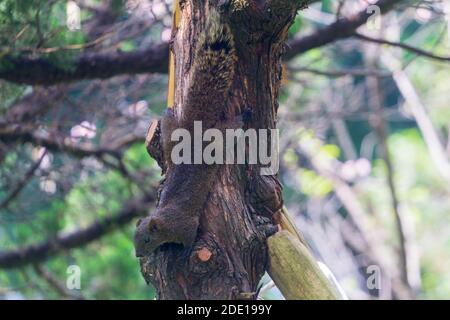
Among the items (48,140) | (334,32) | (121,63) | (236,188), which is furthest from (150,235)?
(48,140)

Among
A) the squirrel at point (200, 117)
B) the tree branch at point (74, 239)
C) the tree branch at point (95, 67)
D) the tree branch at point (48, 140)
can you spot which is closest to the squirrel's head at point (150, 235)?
the squirrel at point (200, 117)

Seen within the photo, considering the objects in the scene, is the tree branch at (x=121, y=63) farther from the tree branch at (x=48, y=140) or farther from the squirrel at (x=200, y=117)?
the squirrel at (x=200, y=117)

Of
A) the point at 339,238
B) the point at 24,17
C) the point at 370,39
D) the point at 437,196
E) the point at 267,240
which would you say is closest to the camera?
the point at 267,240

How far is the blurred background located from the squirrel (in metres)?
0.43

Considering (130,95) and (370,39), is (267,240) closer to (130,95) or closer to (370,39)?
(370,39)

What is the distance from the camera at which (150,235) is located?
1.96 m

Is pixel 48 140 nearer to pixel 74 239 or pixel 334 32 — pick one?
pixel 74 239

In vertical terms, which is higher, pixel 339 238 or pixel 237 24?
pixel 339 238

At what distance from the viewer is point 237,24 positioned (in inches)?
77.8

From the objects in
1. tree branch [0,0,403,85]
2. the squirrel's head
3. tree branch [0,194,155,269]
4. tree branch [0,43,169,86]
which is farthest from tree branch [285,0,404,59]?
the squirrel's head

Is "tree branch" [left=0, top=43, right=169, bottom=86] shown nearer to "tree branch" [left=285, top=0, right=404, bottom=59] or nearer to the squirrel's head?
"tree branch" [left=285, top=0, right=404, bottom=59]
